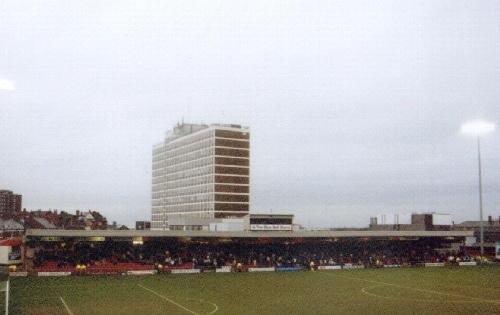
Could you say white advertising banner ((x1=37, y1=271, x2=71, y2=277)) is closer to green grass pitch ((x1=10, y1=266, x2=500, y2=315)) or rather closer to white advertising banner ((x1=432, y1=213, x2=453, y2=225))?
green grass pitch ((x1=10, y1=266, x2=500, y2=315))

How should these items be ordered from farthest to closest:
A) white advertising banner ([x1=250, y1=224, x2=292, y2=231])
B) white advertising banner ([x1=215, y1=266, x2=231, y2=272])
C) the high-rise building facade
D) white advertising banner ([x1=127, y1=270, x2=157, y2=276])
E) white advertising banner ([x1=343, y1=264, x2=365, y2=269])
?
the high-rise building facade
white advertising banner ([x1=250, y1=224, x2=292, y2=231])
white advertising banner ([x1=343, y1=264, x2=365, y2=269])
white advertising banner ([x1=215, y1=266, x2=231, y2=272])
white advertising banner ([x1=127, y1=270, x2=157, y2=276])

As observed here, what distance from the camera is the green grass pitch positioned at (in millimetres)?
39656

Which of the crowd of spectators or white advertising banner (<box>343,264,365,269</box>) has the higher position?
the crowd of spectators

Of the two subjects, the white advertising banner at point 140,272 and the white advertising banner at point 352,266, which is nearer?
the white advertising banner at point 140,272

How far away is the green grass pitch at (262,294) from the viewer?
1561 inches

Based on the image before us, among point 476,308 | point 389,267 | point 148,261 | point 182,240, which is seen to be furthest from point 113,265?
point 476,308

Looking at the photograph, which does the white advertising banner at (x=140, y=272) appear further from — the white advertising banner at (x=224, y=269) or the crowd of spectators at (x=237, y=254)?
the white advertising banner at (x=224, y=269)

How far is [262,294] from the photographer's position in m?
48.3

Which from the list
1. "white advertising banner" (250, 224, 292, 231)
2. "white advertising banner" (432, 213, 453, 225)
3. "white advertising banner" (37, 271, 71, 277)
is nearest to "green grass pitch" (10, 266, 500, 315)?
"white advertising banner" (37, 271, 71, 277)

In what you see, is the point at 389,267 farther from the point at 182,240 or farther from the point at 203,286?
the point at 203,286

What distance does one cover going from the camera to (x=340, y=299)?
45500mm

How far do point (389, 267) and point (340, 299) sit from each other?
3674 cm

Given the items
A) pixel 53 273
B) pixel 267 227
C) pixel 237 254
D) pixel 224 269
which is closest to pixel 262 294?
pixel 224 269

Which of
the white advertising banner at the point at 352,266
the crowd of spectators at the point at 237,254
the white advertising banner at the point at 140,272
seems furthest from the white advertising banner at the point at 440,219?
the white advertising banner at the point at 140,272
